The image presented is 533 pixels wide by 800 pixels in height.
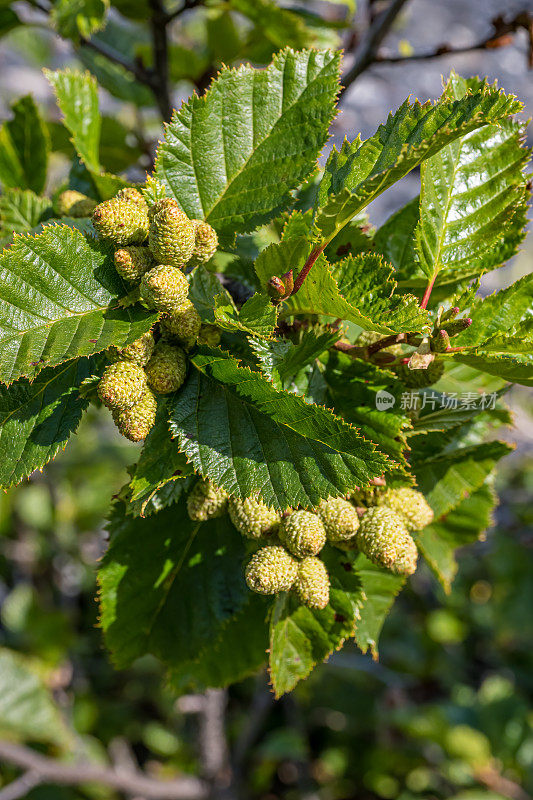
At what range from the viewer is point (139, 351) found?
87 cm

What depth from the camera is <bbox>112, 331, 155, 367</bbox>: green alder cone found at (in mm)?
864

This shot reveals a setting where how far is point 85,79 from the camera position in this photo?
1.36 metres

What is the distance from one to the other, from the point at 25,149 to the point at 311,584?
1186 millimetres

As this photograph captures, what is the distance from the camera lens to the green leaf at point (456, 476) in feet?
3.98

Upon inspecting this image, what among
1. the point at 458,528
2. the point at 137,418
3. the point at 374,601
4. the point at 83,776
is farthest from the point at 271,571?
the point at 83,776

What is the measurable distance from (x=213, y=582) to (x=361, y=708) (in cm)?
303

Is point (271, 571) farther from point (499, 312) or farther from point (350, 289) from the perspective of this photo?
point (499, 312)

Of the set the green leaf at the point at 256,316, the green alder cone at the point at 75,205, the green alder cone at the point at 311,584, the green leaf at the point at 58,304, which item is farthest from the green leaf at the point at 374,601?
the green alder cone at the point at 75,205

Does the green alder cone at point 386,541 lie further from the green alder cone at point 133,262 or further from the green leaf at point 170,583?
the green alder cone at point 133,262

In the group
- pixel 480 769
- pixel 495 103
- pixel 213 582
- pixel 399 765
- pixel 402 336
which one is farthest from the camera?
pixel 399 765

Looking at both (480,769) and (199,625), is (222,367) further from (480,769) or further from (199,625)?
(480,769)

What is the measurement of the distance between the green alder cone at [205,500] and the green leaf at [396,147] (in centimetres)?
42

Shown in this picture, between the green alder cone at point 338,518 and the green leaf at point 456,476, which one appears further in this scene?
the green leaf at point 456,476

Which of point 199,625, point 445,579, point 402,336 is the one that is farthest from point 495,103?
point 199,625
